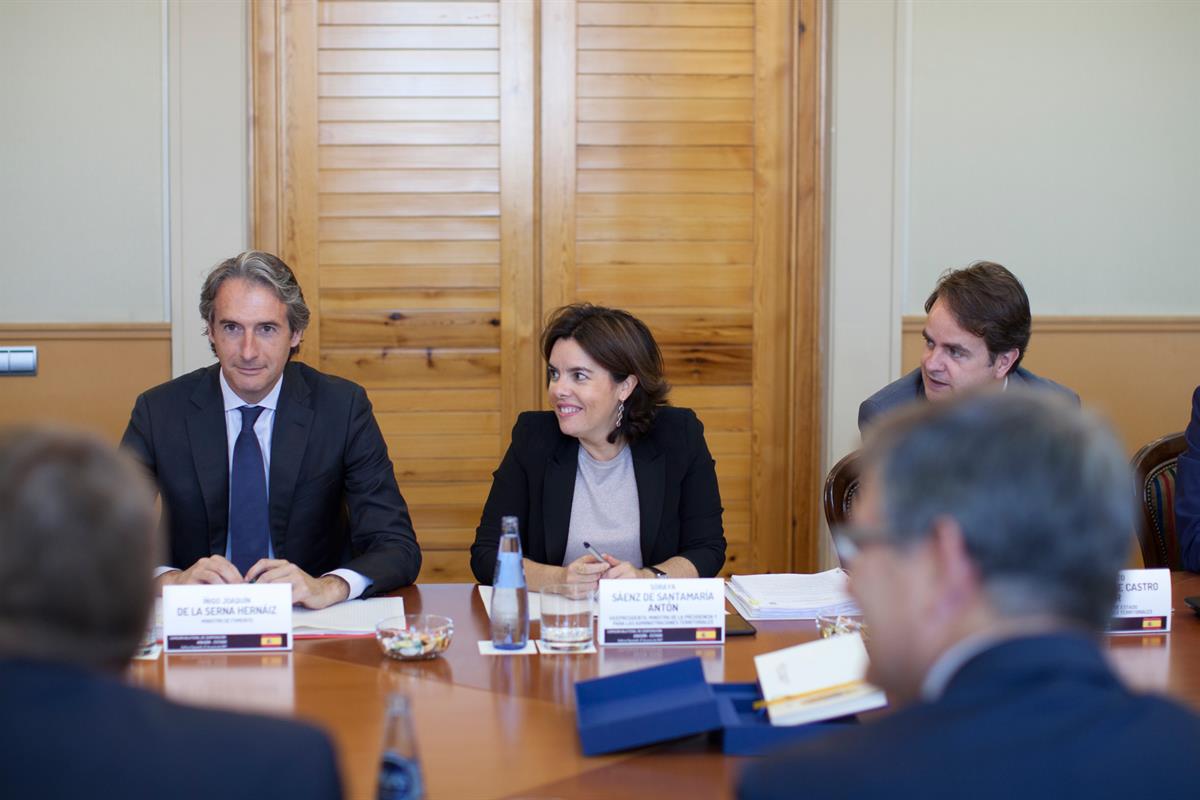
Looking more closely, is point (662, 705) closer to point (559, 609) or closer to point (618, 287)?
point (559, 609)

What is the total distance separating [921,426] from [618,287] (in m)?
3.43

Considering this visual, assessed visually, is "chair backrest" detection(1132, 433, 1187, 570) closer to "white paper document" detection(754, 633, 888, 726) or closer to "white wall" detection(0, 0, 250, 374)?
"white paper document" detection(754, 633, 888, 726)

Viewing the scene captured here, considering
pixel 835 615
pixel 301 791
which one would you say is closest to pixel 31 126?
pixel 835 615

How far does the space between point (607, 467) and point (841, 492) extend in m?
0.57

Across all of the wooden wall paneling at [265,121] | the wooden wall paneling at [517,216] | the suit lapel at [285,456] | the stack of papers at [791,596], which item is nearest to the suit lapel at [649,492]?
the stack of papers at [791,596]

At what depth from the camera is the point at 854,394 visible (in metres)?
4.40

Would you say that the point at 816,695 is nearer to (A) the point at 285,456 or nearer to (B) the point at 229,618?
(B) the point at 229,618

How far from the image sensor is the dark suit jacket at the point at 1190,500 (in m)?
2.77

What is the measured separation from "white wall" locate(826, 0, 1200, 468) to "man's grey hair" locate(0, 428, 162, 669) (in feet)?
11.9

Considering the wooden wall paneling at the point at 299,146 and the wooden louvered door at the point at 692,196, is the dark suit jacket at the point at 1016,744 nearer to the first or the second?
the wooden louvered door at the point at 692,196

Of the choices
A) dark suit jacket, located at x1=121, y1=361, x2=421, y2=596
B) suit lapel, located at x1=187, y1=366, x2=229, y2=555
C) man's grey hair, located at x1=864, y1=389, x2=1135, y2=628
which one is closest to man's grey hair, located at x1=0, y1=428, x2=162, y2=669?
man's grey hair, located at x1=864, y1=389, x2=1135, y2=628

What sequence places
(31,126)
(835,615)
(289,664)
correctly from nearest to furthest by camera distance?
(289,664)
(835,615)
(31,126)

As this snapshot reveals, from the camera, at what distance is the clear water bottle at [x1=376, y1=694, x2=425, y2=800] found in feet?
4.13

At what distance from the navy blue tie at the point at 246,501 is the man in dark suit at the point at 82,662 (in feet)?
6.33
